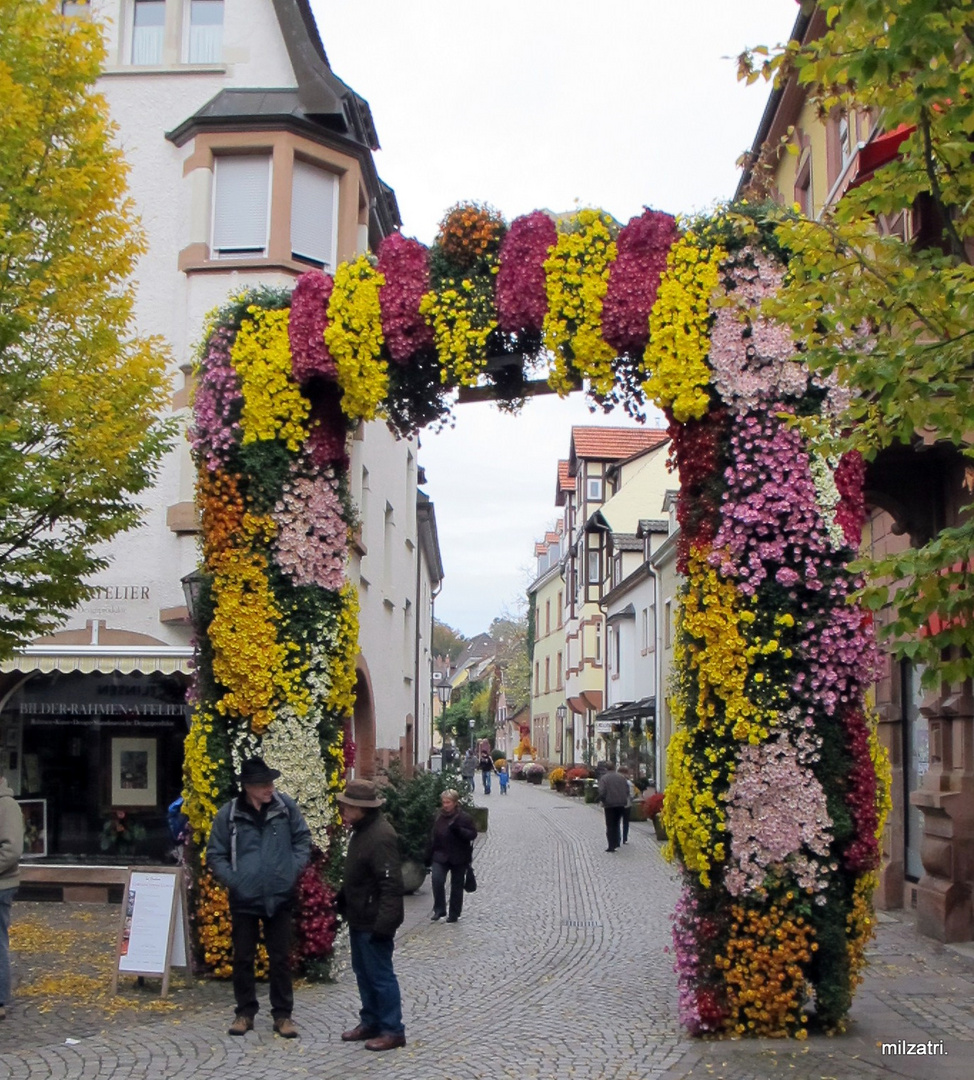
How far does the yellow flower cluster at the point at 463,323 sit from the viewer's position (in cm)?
930

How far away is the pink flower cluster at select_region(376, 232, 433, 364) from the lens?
9.47 meters

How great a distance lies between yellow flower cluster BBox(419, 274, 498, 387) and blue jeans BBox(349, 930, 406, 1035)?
13.2 ft

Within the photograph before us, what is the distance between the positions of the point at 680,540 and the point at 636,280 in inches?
72.2

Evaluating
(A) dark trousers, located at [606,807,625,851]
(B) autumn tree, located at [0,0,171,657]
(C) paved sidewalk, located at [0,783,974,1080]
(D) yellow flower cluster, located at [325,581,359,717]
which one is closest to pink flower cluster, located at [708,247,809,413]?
(D) yellow flower cluster, located at [325,581,359,717]

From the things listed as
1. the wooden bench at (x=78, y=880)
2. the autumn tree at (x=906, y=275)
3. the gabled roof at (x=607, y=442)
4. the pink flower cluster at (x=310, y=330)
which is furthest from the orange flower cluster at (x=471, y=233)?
the gabled roof at (x=607, y=442)

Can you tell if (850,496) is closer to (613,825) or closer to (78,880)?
(78,880)

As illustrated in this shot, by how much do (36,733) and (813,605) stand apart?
11.1 meters

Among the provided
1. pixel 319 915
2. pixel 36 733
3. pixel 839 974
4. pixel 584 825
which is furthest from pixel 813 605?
pixel 584 825

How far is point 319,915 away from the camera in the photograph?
9.66 meters

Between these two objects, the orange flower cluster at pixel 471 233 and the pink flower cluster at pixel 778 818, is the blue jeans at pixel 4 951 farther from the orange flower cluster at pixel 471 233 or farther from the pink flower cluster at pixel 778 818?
the orange flower cluster at pixel 471 233

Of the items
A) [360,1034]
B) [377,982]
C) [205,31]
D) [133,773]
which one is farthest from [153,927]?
[205,31]

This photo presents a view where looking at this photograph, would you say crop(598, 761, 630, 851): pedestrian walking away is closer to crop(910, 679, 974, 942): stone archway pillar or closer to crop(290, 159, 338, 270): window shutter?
crop(910, 679, 974, 942): stone archway pillar

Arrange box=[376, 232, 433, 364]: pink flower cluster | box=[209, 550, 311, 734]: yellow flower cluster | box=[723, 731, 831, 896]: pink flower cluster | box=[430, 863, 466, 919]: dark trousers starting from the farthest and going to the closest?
box=[430, 863, 466, 919]: dark trousers → box=[209, 550, 311, 734]: yellow flower cluster → box=[376, 232, 433, 364]: pink flower cluster → box=[723, 731, 831, 896]: pink flower cluster

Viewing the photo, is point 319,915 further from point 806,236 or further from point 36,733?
point 36,733
